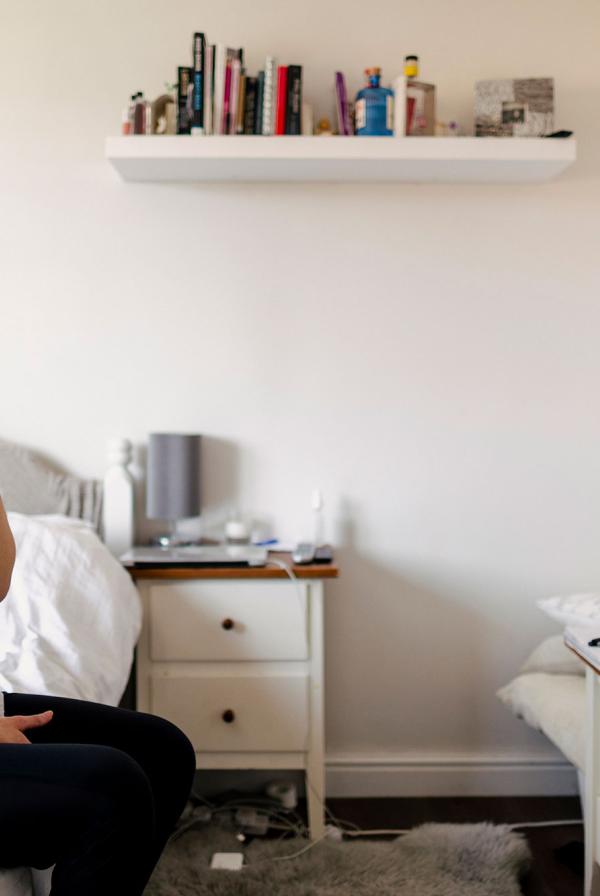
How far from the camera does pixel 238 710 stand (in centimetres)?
237

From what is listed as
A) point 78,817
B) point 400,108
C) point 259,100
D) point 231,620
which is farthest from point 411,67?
point 78,817

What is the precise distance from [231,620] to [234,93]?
55.9 inches

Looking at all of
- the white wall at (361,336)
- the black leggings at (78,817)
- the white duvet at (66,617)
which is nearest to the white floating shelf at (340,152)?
the white wall at (361,336)

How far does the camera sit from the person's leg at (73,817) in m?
1.22

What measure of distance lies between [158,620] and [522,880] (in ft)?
3.60

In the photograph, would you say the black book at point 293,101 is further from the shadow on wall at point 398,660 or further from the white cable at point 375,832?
the white cable at point 375,832

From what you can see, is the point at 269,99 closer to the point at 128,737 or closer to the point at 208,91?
the point at 208,91

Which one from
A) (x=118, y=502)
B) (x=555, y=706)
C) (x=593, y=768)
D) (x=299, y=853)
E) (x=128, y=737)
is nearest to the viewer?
(x=128, y=737)

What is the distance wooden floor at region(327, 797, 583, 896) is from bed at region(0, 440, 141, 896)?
2.79ft

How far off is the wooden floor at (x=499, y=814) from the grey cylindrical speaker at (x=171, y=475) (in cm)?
97

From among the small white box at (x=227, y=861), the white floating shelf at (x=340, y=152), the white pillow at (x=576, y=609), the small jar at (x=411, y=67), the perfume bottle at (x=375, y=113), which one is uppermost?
the small jar at (x=411, y=67)

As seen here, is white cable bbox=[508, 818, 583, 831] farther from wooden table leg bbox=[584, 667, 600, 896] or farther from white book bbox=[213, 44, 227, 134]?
white book bbox=[213, 44, 227, 134]

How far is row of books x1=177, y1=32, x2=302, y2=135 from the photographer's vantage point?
2418 mm

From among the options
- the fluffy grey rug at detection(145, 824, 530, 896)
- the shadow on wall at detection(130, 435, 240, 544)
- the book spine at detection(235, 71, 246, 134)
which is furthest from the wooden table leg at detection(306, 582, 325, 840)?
the book spine at detection(235, 71, 246, 134)
